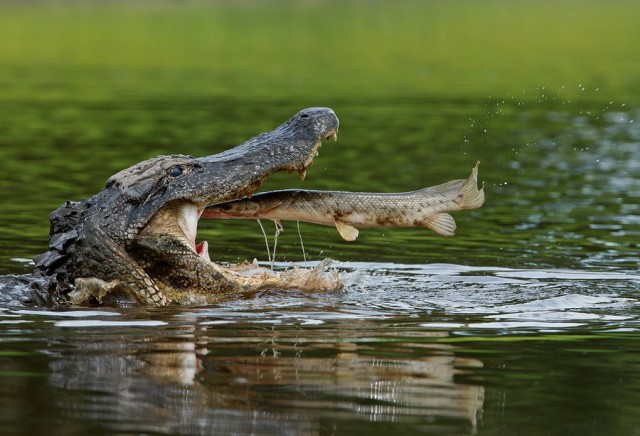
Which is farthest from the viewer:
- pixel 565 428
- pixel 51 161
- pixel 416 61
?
pixel 416 61

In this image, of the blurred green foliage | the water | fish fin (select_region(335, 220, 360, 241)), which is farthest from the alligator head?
the blurred green foliage

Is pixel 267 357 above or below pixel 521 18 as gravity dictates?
below

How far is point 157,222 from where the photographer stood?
8898mm

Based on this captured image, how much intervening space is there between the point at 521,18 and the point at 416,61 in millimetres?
22885

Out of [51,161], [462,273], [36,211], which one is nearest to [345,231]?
[462,273]

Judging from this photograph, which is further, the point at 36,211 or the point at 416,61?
the point at 416,61

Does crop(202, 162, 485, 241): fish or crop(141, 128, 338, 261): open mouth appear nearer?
crop(141, 128, 338, 261): open mouth

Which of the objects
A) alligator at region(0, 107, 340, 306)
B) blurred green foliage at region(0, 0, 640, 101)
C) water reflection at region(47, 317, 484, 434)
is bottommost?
water reflection at region(47, 317, 484, 434)

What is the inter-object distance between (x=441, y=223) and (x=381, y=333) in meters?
1.39

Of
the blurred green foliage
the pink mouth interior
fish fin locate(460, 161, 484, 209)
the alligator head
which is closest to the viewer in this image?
the alligator head

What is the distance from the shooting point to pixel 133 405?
6.32m

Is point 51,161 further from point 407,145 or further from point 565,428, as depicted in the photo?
point 565,428

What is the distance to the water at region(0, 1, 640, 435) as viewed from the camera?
6.41 metres

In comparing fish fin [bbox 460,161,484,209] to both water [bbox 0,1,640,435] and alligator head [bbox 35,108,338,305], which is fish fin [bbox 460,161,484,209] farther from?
alligator head [bbox 35,108,338,305]
